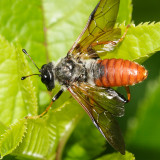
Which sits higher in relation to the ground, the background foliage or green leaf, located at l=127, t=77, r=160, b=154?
the background foliage

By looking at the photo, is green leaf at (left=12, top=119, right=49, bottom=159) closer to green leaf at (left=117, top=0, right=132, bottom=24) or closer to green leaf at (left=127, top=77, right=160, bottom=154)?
green leaf at (left=127, top=77, right=160, bottom=154)

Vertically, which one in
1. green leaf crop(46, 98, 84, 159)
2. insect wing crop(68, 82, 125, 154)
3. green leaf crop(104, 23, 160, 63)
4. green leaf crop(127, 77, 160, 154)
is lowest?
green leaf crop(127, 77, 160, 154)

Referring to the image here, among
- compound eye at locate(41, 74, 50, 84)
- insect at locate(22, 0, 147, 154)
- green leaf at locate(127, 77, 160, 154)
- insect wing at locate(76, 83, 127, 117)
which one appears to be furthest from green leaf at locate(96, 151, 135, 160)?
compound eye at locate(41, 74, 50, 84)

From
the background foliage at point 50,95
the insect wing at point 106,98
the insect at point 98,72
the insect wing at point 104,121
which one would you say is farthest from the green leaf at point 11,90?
the insect wing at point 106,98

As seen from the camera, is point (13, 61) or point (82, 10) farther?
point (82, 10)

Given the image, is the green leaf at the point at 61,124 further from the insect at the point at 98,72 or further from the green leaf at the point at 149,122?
the green leaf at the point at 149,122

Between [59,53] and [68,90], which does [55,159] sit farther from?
[59,53]

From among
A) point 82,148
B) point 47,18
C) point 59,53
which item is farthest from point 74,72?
point 82,148
